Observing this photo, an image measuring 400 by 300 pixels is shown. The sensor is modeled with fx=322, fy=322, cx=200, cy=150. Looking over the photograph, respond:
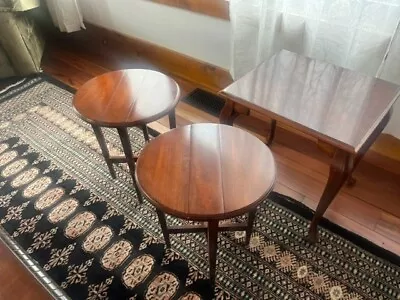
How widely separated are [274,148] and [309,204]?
1.29ft

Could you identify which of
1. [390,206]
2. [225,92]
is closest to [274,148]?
[390,206]

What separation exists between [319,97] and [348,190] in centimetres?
61

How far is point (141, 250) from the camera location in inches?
51.0

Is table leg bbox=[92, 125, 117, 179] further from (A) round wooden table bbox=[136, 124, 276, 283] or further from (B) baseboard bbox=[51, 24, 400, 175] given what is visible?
(B) baseboard bbox=[51, 24, 400, 175]

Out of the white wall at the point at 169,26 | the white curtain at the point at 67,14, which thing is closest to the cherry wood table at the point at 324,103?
the white wall at the point at 169,26

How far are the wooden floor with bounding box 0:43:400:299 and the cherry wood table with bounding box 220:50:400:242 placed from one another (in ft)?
0.79

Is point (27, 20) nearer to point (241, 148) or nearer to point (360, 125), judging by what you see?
point (241, 148)

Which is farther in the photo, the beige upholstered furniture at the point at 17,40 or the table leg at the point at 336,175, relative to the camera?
the beige upholstered furniture at the point at 17,40

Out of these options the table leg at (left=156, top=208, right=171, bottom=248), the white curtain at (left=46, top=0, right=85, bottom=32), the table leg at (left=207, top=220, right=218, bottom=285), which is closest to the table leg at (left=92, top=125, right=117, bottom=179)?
the table leg at (left=156, top=208, right=171, bottom=248)

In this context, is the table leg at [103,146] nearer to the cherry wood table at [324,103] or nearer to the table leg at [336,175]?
the cherry wood table at [324,103]

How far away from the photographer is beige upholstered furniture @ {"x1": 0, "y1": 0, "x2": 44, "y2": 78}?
2092 millimetres

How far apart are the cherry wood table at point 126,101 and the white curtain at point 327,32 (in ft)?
1.56

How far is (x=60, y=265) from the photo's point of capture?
126 cm

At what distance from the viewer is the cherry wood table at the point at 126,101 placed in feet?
3.85
